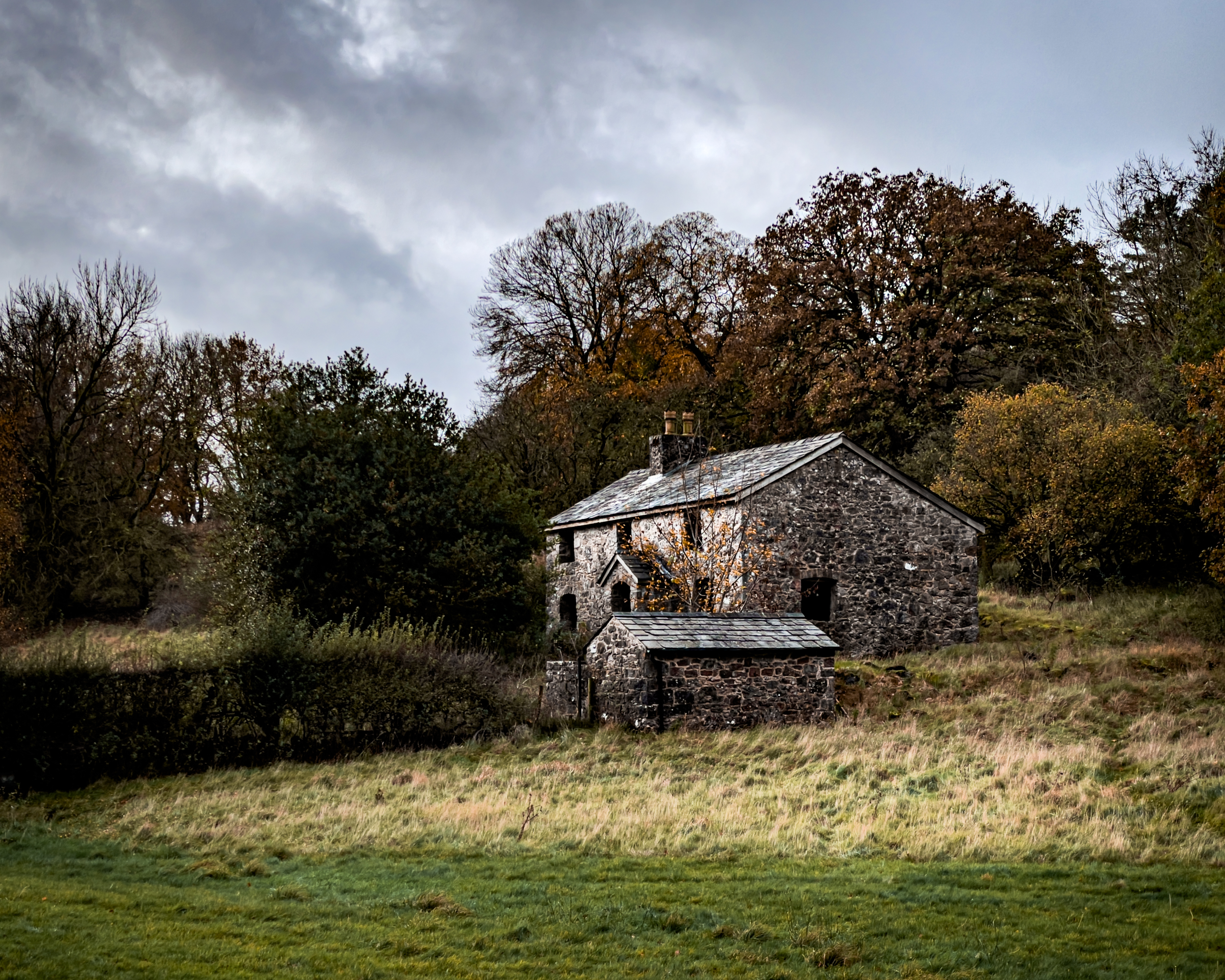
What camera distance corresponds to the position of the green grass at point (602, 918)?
263 inches

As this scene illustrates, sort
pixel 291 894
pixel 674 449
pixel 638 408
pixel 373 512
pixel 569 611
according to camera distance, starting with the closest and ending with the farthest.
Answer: pixel 291 894
pixel 373 512
pixel 674 449
pixel 569 611
pixel 638 408

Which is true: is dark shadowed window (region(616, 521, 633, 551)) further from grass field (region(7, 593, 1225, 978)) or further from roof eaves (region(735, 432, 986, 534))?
grass field (region(7, 593, 1225, 978))

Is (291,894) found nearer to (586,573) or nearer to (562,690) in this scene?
(562,690)

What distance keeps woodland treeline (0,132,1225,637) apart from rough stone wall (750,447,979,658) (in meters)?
4.32

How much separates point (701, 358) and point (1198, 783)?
29.5m

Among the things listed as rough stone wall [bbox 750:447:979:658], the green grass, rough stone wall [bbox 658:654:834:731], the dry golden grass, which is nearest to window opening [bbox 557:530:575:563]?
rough stone wall [bbox 750:447:979:658]

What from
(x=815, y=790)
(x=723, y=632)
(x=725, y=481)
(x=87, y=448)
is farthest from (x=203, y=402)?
(x=815, y=790)

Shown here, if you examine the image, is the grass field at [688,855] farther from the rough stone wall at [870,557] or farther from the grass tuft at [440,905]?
the rough stone wall at [870,557]

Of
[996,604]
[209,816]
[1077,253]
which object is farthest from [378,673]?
[1077,253]

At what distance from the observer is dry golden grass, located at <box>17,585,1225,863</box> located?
1079 cm

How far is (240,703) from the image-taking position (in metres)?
16.0

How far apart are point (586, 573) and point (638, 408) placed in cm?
991

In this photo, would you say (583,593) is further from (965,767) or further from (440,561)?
(965,767)

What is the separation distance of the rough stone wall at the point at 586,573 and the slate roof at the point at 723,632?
8.59 metres
